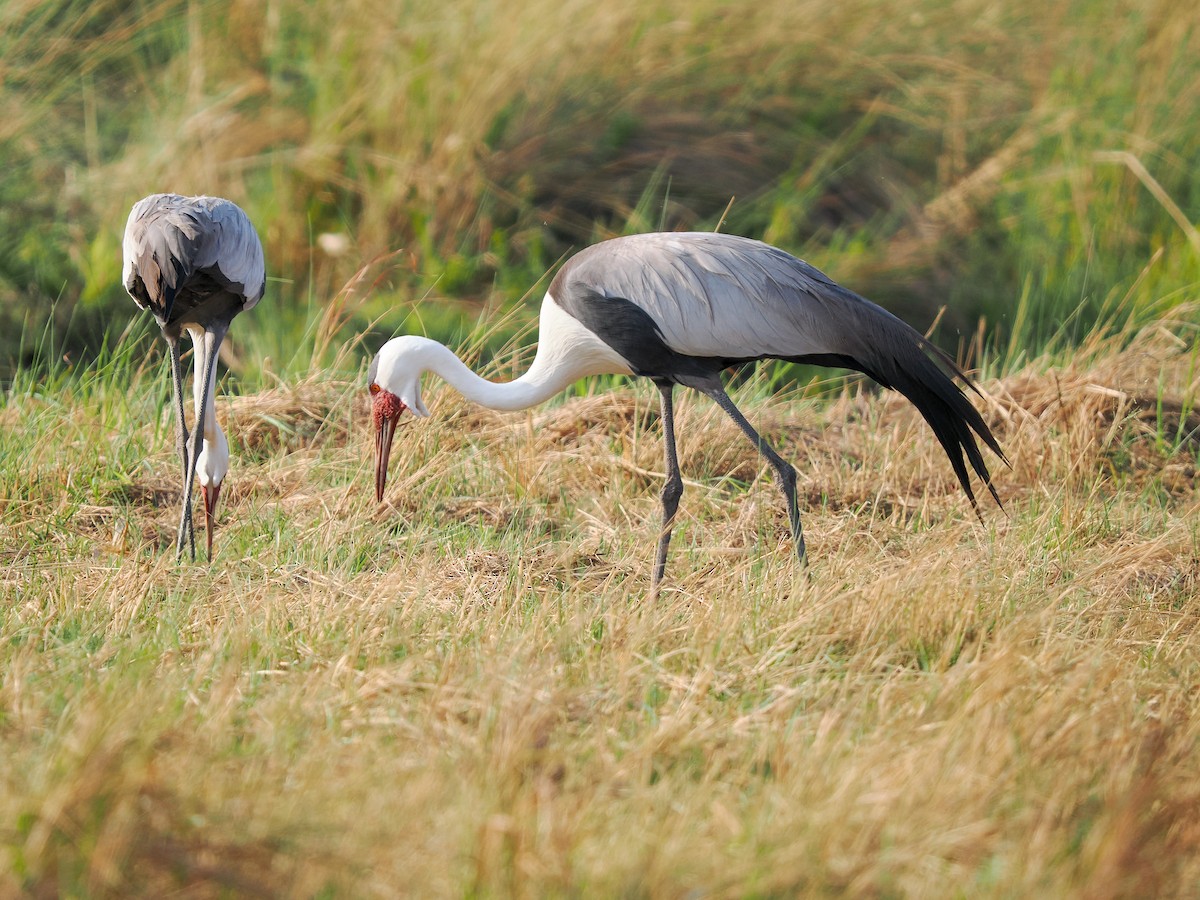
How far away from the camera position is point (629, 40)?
8.09 m

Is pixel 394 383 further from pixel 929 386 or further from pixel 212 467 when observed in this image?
pixel 929 386

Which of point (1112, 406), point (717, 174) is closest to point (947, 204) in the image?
point (717, 174)

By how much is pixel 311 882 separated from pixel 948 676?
1.61 metres

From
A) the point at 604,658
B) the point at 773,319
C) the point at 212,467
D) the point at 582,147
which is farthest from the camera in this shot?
the point at 582,147

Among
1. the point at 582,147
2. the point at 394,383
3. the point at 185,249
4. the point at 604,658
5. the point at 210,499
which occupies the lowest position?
the point at 210,499

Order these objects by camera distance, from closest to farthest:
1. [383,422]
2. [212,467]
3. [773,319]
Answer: [773,319], [383,422], [212,467]

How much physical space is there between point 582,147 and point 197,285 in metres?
3.31

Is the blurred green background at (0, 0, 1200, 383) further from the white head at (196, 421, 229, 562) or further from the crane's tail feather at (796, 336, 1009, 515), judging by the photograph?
the crane's tail feather at (796, 336, 1009, 515)

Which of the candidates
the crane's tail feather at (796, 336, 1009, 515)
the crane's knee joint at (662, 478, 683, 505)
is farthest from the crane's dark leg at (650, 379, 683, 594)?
the crane's tail feather at (796, 336, 1009, 515)

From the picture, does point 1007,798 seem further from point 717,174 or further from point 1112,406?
point 717,174

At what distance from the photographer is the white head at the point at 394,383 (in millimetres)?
4668

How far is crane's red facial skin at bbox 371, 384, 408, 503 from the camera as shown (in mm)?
4738

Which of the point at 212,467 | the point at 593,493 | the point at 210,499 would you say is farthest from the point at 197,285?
the point at 593,493

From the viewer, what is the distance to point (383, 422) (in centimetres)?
477
